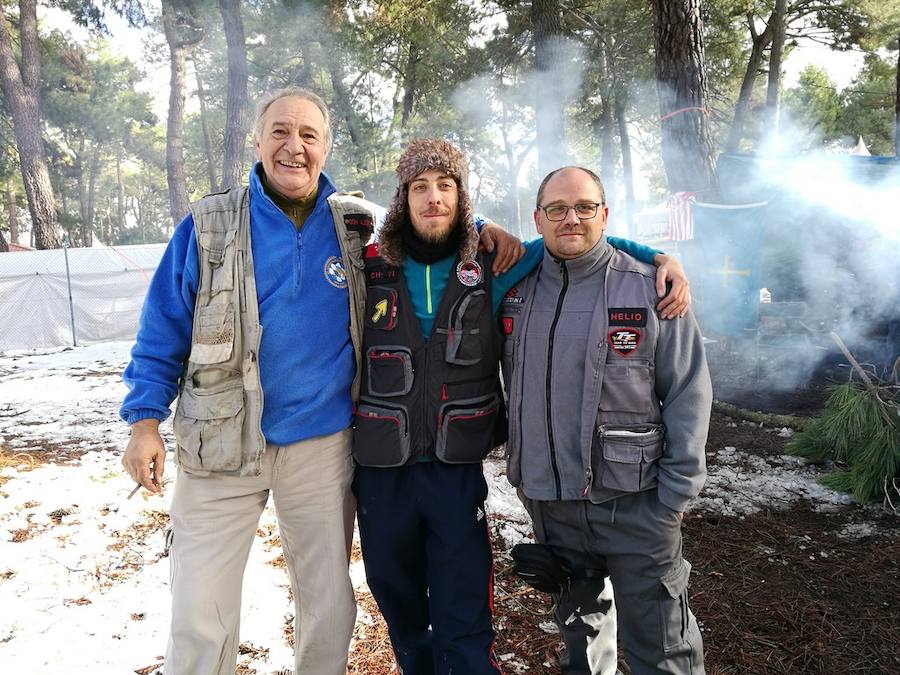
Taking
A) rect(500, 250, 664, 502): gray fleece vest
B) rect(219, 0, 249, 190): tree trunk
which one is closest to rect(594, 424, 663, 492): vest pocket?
rect(500, 250, 664, 502): gray fleece vest

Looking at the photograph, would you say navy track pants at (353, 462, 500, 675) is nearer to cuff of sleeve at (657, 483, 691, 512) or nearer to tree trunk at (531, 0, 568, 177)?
cuff of sleeve at (657, 483, 691, 512)

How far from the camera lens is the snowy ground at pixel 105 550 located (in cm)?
256

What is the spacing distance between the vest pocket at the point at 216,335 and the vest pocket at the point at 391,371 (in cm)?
53

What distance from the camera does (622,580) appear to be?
199 cm

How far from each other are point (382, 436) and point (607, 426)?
815mm

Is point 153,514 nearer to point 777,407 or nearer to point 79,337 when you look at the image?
point 777,407

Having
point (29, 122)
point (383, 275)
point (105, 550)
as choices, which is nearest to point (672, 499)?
point (383, 275)

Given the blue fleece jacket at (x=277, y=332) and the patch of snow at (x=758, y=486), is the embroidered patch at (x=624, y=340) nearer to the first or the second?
the blue fleece jacket at (x=277, y=332)

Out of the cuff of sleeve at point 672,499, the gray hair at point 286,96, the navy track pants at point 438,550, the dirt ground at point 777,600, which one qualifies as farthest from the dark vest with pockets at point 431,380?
the dirt ground at point 777,600

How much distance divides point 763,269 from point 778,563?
4.92m

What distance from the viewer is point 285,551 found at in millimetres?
2260

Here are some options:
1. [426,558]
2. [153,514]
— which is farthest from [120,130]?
[426,558]

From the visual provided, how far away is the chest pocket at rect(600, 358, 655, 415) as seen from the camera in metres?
1.94

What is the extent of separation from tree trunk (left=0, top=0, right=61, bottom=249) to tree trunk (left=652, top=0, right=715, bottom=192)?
590 inches
